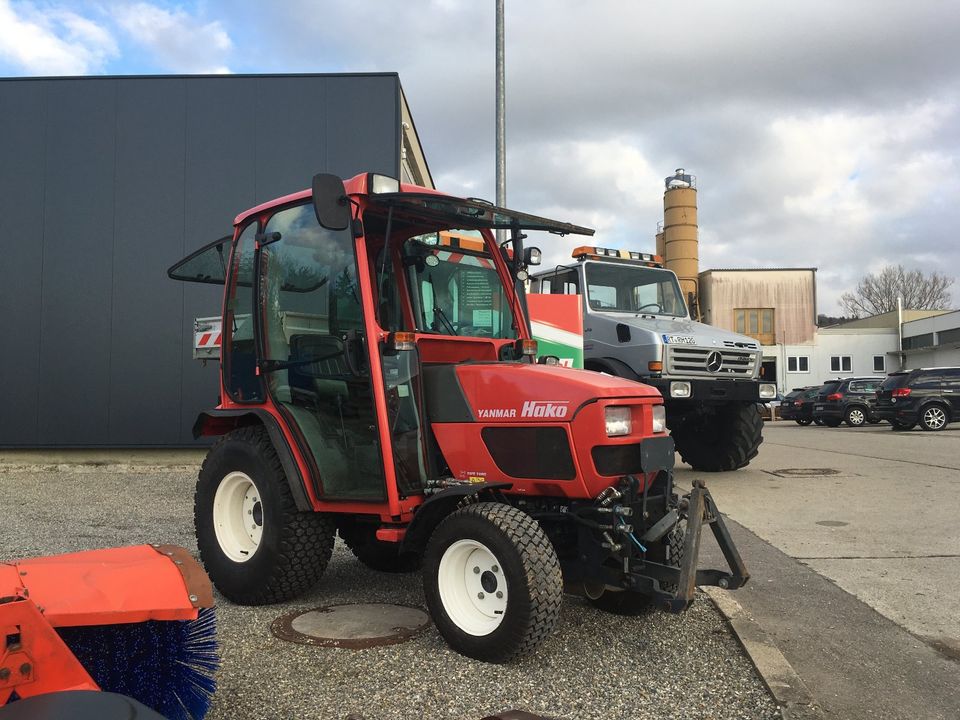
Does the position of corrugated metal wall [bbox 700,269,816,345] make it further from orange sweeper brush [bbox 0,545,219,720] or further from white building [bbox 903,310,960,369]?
orange sweeper brush [bbox 0,545,219,720]

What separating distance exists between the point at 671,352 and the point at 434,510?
6.77m

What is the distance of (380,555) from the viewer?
5.48 m

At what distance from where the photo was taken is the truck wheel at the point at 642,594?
4188 millimetres

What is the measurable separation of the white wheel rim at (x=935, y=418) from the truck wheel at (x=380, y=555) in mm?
21021

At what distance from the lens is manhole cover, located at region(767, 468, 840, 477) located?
11602mm

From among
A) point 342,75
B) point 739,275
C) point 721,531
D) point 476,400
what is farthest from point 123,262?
point 739,275

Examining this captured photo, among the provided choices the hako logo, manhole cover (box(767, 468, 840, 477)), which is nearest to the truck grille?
manhole cover (box(767, 468, 840, 477))

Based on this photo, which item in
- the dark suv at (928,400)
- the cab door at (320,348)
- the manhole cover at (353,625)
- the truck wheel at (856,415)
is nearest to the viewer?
the manhole cover at (353,625)

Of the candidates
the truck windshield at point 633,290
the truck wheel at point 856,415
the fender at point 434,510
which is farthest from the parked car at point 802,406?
the fender at point 434,510

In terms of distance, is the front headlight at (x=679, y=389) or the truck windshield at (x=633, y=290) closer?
the front headlight at (x=679, y=389)

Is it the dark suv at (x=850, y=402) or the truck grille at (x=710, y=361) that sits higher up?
the truck grille at (x=710, y=361)

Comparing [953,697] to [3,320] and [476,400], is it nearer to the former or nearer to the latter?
[476,400]

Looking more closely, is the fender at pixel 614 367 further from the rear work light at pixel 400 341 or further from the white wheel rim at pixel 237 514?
the rear work light at pixel 400 341

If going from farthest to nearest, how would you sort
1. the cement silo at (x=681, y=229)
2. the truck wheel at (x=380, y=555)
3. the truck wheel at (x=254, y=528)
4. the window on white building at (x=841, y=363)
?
the window on white building at (x=841, y=363)
the cement silo at (x=681, y=229)
the truck wheel at (x=380, y=555)
the truck wheel at (x=254, y=528)
